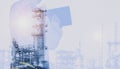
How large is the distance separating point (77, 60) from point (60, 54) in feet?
0.46

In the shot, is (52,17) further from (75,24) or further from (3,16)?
(3,16)

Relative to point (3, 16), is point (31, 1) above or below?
above

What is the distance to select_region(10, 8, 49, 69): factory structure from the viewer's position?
5.91ft

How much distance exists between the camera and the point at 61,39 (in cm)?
181

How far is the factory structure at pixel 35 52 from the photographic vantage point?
1.80 metres

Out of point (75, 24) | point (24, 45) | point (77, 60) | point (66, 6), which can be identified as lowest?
point (77, 60)

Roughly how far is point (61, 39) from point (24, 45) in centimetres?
30

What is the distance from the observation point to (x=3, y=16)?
1880mm

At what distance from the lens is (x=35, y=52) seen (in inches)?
71.4

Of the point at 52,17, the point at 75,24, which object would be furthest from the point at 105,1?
the point at 52,17

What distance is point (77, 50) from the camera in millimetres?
1785

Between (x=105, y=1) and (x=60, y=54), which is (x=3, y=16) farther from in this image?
(x=105, y=1)

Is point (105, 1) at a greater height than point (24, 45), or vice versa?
point (105, 1)

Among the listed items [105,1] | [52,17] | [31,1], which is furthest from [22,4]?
[105,1]
